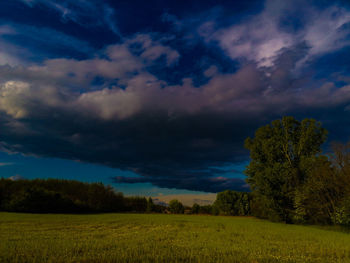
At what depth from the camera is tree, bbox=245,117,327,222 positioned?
43.1 metres

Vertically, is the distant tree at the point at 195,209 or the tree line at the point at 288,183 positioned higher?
the tree line at the point at 288,183

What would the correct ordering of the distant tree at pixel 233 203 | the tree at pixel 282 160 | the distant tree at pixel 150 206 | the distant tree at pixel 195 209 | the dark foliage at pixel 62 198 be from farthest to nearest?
1. the distant tree at pixel 195 209
2. the distant tree at pixel 150 206
3. the distant tree at pixel 233 203
4. the dark foliage at pixel 62 198
5. the tree at pixel 282 160

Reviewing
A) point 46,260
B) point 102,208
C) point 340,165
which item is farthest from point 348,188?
point 102,208

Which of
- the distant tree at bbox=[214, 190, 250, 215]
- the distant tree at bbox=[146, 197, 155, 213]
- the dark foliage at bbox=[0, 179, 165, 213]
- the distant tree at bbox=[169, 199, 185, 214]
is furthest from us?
the distant tree at bbox=[169, 199, 185, 214]

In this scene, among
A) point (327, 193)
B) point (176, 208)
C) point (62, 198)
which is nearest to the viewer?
point (327, 193)

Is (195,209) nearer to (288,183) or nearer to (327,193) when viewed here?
(288,183)

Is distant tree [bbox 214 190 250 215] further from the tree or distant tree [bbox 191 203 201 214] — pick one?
the tree

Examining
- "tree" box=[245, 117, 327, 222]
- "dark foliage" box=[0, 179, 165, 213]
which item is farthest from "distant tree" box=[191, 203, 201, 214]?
"tree" box=[245, 117, 327, 222]

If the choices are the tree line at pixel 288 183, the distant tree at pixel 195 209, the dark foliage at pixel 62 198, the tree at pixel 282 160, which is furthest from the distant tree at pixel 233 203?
the tree at pixel 282 160

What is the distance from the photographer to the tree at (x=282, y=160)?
43.1m

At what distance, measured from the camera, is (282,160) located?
154ft

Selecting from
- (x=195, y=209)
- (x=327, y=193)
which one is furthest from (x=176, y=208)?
(x=327, y=193)

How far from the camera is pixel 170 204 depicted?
89500mm

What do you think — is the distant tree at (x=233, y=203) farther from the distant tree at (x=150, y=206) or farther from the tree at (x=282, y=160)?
the tree at (x=282, y=160)
